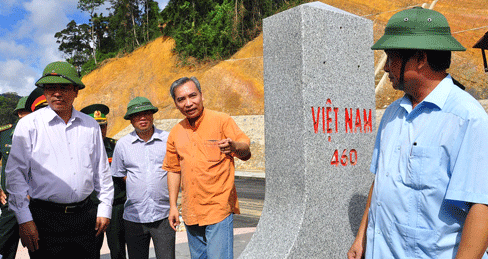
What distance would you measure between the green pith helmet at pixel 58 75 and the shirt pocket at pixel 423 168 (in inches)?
92.5

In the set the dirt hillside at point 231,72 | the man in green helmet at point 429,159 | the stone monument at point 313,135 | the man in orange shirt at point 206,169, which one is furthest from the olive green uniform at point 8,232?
the dirt hillside at point 231,72

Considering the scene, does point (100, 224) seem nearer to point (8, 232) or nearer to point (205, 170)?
point (205, 170)

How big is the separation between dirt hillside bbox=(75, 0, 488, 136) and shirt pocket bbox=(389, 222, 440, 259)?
19.8 metres

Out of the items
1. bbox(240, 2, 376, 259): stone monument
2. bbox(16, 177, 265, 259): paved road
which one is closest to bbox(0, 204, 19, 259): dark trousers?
bbox(16, 177, 265, 259): paved road

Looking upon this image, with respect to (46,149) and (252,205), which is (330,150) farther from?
(252,205)

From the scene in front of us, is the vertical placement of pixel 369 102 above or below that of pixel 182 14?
below

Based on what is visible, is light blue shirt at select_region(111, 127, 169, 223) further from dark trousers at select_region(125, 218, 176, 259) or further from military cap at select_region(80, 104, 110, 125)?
military cap at select_region(80, 104, 110, 125)

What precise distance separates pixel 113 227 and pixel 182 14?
3556cm

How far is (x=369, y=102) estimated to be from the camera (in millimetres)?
4055

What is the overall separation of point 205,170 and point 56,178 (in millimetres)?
1085

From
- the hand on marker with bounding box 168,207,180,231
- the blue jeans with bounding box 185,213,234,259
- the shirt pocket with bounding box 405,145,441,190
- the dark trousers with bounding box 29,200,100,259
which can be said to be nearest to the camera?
the shirt pocket with bounding box 405,145,441,190

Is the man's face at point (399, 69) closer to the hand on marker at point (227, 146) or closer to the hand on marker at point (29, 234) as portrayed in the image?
the hand on marker at point (227, 146)

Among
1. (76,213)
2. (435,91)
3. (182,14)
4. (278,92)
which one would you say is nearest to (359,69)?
(278,92)

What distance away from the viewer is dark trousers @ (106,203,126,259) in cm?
428
